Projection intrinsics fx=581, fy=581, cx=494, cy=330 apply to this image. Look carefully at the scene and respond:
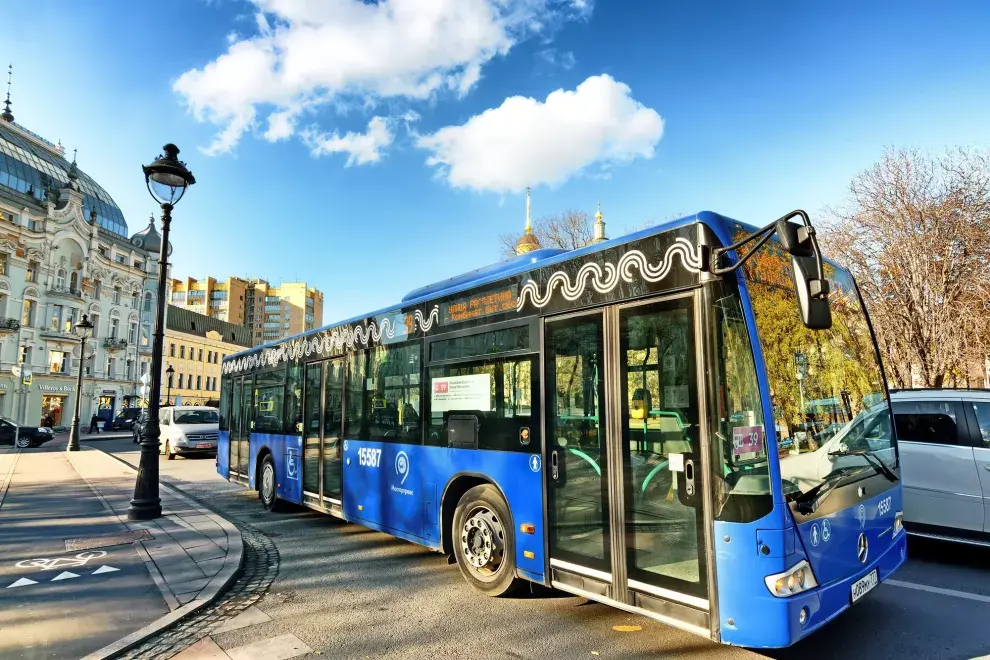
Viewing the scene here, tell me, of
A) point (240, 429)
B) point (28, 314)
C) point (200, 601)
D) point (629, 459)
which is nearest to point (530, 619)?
point (629, 459)

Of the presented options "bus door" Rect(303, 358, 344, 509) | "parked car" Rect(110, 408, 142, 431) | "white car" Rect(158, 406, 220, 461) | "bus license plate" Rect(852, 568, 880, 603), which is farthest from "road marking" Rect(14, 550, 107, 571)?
"parked car" Rect(110, 408, 142, 431)

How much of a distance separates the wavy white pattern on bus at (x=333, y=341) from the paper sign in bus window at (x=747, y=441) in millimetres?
3680

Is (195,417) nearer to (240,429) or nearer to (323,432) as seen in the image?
(240,429)

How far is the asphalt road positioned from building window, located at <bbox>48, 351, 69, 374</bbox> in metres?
58.3

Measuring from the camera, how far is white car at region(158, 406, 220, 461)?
22.5 metres

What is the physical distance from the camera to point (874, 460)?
4.45 m

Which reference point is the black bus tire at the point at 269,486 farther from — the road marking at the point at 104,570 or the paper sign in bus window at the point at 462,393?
the paper sign in bus window at the point at 462,393

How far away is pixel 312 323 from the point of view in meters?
155

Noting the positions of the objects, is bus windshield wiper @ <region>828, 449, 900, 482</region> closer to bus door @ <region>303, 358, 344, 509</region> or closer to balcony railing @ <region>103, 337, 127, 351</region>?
bus door @ <region>303, 358, 344, 509</region>

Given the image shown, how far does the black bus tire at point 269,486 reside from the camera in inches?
411

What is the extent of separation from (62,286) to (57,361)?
7186 mm

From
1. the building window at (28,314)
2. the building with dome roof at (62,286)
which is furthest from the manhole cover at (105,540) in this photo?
the building window at (28,314)

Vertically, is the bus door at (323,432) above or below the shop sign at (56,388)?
below

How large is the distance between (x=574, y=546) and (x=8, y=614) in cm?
508
